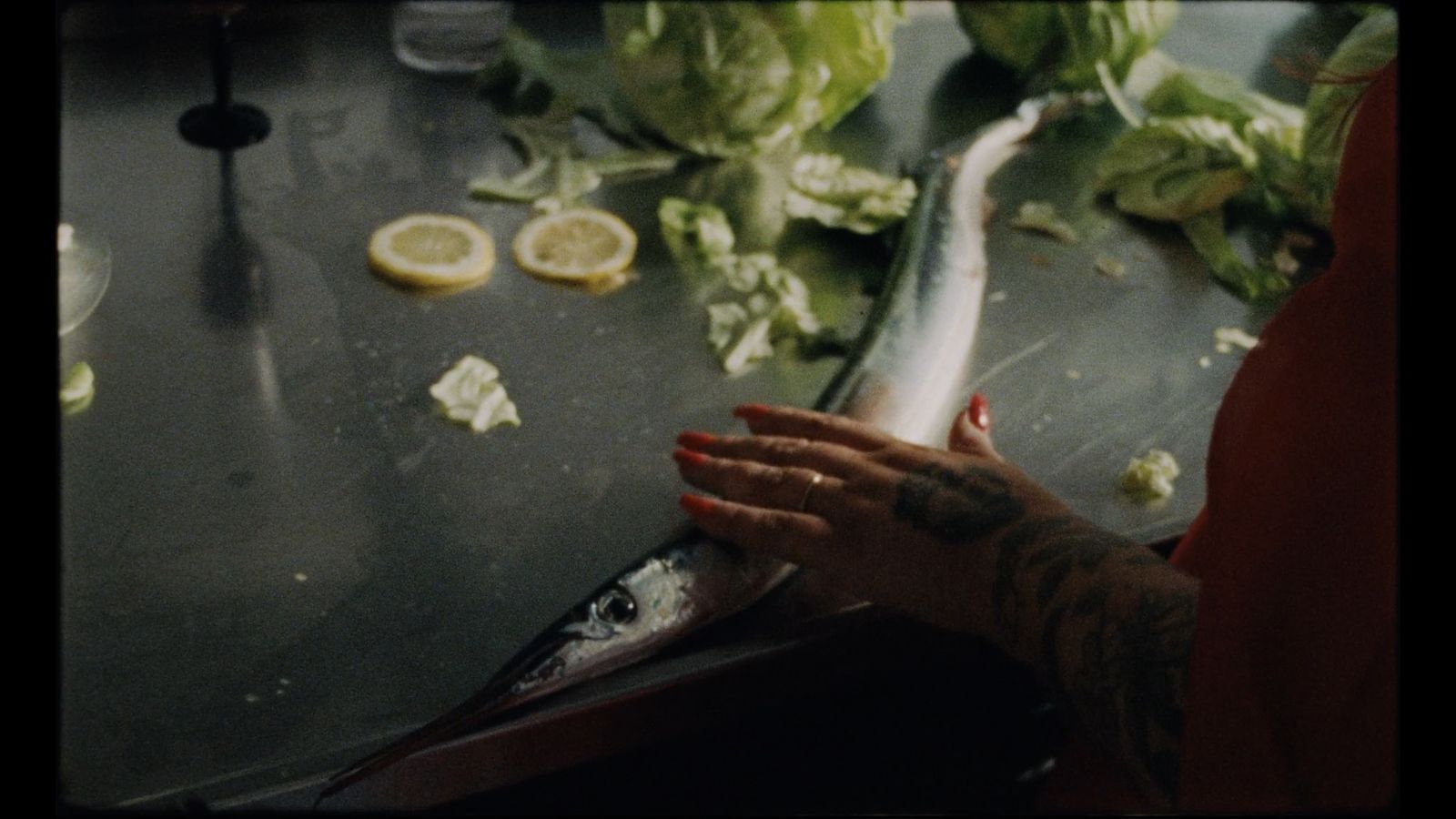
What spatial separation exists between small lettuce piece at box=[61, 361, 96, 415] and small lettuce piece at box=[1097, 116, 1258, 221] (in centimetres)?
183

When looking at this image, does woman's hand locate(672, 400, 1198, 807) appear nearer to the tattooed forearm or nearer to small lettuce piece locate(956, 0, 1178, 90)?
the tattooed forearm

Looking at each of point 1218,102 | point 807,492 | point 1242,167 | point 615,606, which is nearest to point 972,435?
point 807,492

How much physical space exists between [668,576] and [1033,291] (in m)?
1.04

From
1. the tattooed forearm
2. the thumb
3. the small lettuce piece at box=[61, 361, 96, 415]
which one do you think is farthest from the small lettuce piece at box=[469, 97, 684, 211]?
the tattooed forearm

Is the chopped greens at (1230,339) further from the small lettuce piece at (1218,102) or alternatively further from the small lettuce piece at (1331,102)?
the small lettuce piece at (1218,102)

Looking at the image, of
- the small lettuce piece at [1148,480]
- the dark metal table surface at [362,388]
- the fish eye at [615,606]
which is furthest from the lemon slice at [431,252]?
the small lettuce piece at [1148,480]

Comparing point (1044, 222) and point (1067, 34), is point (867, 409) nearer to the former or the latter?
point (1044, 222)

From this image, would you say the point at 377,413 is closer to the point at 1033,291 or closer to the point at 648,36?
the point at 648,36

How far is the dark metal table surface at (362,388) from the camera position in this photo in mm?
1623

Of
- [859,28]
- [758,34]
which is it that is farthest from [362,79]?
[859,28]

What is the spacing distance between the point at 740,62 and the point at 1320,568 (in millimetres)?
1605

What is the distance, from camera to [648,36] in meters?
2.58

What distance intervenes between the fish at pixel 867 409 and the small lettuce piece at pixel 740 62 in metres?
0.27

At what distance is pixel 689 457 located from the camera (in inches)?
73.2
